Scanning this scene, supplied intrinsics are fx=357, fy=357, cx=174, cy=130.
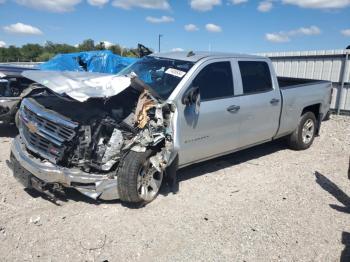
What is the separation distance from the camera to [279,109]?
20.8 feet

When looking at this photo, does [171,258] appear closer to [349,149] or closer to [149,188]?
[149,188]

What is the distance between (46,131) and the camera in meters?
4.30

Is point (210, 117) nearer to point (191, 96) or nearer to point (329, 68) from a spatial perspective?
point (191, 96)

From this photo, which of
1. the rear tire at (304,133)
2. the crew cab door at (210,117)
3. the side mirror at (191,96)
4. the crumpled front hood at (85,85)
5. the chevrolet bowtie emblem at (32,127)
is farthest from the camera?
the rear tire at (304,133)

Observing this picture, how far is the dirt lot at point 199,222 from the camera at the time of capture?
11.8 feet

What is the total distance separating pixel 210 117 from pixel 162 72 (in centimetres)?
96

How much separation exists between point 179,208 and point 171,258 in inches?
43.5

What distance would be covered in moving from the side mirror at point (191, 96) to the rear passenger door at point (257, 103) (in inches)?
44.2

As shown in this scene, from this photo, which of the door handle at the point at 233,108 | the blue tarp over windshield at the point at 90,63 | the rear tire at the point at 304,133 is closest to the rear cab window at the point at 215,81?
the door handle at the point at 233,108

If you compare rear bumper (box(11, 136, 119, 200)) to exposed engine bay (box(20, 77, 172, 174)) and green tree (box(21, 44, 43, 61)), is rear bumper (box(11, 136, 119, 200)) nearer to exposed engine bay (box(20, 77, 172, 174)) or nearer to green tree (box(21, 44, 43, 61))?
exposed engine bay (box(20, 77, 172, 174))

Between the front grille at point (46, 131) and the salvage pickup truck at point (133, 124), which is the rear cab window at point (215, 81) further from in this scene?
the front grille at point (46, 131)

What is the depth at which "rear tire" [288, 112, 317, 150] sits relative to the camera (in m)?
7.18

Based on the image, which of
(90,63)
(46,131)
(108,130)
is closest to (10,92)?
(46,131)

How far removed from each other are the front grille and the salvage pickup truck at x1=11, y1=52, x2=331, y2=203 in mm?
12
